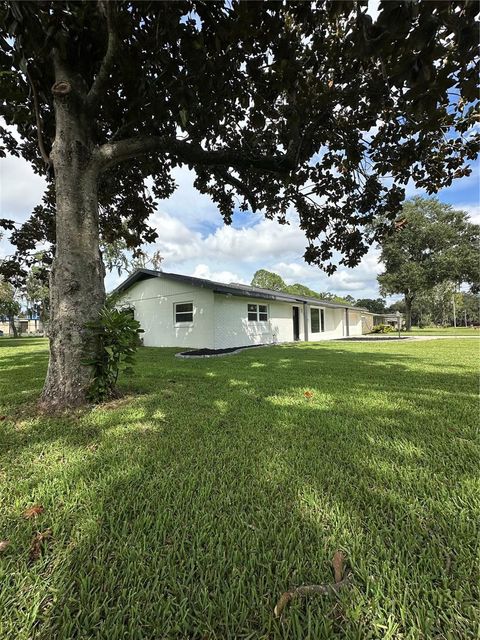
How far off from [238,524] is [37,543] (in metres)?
1.04

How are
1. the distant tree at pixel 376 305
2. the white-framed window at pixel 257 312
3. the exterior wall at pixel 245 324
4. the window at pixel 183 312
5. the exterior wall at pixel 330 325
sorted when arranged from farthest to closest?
the distant tree at pixel 376 305 < the exterior wall at pixel 330 325 < the white-framed window at pixel 257 312 < the window at pixel 183 312 < the exterior wall at pixel 245 324

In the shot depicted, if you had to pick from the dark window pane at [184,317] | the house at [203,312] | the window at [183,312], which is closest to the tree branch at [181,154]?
the house at [203,312]

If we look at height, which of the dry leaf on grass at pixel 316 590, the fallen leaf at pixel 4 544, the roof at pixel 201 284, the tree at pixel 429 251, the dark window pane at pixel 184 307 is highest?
the tree at pixel 429 251

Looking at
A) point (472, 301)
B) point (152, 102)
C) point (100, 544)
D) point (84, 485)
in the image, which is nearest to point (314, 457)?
point (100, 544)

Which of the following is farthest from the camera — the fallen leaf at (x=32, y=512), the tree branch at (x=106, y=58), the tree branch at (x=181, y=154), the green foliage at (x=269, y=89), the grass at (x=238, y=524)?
the tree branch at (x=181, y=154)

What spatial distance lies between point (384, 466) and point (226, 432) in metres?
1.45

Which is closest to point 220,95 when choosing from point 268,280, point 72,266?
point 72,266

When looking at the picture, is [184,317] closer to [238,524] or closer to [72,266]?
[72,266]

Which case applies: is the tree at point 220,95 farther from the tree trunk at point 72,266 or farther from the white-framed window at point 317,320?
the white-framed window at point 317,320

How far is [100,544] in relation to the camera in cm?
145

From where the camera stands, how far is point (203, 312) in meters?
12.8

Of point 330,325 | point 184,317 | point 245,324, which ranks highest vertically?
point 184,317

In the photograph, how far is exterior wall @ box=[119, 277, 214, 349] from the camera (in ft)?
41.7

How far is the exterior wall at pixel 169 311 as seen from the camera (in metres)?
12.7
